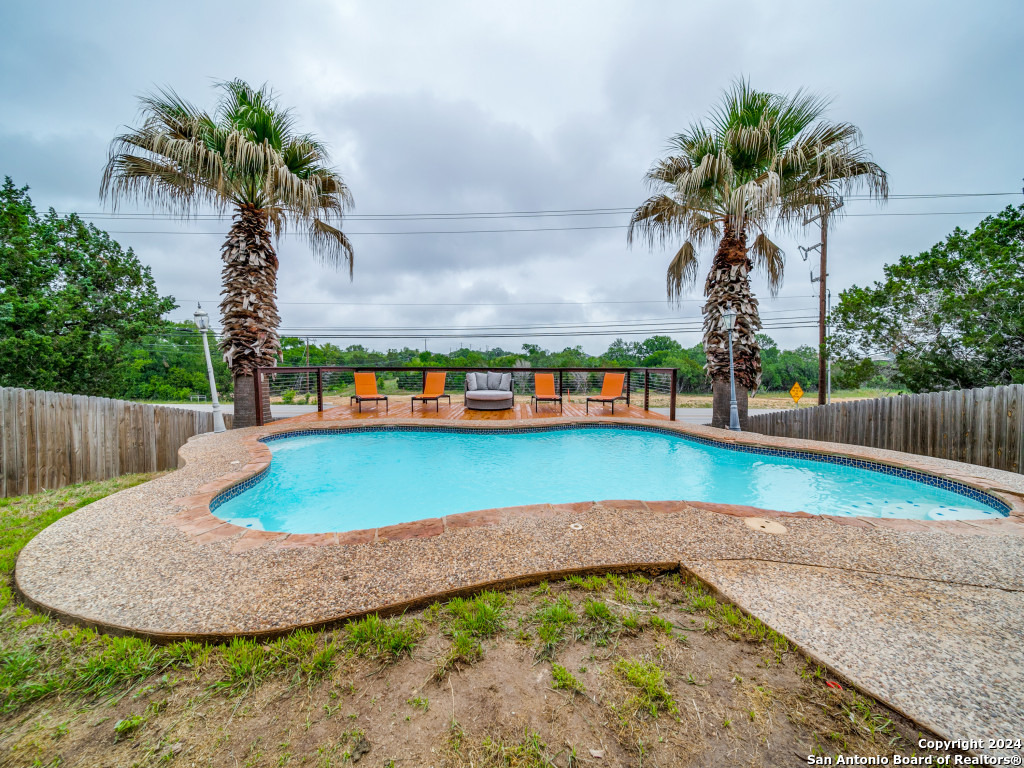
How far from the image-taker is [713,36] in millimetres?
8211

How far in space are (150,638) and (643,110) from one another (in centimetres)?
1394

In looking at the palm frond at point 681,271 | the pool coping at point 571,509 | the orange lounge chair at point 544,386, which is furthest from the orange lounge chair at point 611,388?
the pool coping at point 571,509

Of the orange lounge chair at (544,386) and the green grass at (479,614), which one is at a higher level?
the orange lounge chair at (544,386)

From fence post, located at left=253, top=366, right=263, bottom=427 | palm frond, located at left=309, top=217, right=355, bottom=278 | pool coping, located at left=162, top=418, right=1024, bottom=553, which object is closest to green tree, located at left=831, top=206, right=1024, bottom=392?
pool coping, located at left=162, top=418, right=1024, bottom=553

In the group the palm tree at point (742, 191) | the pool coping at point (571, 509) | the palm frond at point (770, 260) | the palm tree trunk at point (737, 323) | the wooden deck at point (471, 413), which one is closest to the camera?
the pool coping at point (571, 509)

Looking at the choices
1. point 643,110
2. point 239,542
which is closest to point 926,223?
point 643,110

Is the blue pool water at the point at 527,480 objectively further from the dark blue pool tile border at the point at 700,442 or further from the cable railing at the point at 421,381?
the cable railing at the point at 421,381

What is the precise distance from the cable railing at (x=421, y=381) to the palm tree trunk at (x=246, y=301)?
0.72 ft

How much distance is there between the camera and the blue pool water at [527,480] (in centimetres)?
365

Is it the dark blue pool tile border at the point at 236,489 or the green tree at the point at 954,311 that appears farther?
the green tree at the point at 954,311

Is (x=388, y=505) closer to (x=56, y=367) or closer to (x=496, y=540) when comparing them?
(x=496, y=540)

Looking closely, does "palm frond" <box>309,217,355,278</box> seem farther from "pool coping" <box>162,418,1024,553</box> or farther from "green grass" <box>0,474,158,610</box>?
"green grass" <box>0,474,158,610</box>

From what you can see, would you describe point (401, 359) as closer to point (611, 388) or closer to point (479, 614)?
point (611, 388)

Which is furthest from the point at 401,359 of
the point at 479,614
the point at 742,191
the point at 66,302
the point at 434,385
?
the point at 479,614
